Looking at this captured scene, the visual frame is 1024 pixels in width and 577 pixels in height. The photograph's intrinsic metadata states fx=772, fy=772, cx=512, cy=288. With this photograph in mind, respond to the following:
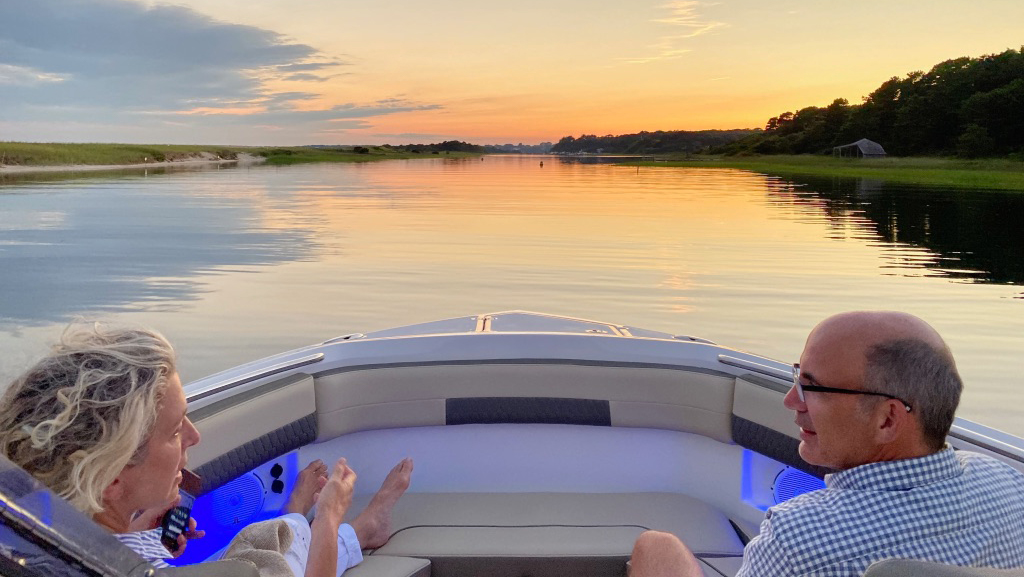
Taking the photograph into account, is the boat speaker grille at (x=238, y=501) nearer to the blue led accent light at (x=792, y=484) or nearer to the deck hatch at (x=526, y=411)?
the deck hatch at (x=526, y=411)

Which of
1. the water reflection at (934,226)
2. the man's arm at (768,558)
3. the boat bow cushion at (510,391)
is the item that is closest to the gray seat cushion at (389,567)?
the boat bow cushion at (510,391)

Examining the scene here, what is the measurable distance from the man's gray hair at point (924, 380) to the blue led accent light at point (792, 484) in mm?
1213

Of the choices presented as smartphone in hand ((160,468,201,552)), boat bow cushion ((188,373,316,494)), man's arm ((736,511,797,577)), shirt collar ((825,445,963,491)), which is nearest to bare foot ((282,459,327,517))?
boat bow cushion ((188,373,316,494))

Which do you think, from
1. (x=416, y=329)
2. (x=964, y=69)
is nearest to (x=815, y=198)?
(x=416, y=329)

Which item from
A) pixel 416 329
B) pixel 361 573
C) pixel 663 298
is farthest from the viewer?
pixel 663 298

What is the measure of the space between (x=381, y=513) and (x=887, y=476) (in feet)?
5.04

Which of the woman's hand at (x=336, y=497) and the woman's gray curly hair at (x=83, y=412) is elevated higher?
the woman's gray curly hair at (x=83, y=412)

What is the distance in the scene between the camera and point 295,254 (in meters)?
15.0

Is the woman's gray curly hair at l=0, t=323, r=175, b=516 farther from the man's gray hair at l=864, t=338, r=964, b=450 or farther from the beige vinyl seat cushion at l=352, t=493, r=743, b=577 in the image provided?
the beige vinyl seat cushion at l=352, t=493, r=743, b=577

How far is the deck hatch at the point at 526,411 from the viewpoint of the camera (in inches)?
105

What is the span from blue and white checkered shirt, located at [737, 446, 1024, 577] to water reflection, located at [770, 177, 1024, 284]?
12274 millimetres

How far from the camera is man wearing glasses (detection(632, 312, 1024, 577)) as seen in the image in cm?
114

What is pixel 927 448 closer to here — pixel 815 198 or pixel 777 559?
pixel 777 559

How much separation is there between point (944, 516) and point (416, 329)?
223 centimetres
